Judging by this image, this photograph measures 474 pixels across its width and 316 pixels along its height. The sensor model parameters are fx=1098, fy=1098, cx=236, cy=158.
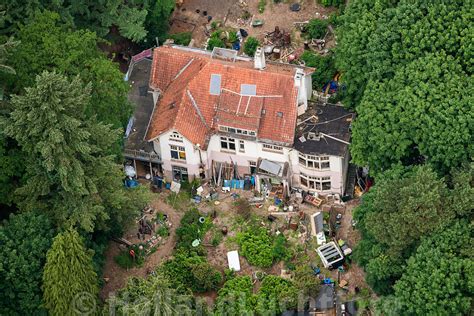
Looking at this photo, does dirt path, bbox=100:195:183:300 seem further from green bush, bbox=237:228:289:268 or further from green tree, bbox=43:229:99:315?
green tree, bbox=43:229:99:315

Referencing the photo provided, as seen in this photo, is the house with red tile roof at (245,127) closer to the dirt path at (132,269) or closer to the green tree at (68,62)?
the green tree at (68,62)

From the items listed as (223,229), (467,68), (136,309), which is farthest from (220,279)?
(467,68)

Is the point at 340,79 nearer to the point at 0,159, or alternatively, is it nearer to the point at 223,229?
the point at 223,229

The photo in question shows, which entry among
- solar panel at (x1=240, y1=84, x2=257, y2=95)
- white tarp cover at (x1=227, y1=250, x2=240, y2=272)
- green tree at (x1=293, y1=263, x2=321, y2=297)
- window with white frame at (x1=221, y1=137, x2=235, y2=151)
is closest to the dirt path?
white tarp cover at (x1=227, y1=250, x2=240, y2=272)

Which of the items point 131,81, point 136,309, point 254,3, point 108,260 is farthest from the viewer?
point 254,3

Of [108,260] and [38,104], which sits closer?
[38,104]

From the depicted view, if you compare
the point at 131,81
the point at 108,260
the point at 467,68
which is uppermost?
the point at 467,68

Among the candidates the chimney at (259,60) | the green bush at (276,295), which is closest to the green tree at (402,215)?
the green bush at (276,295)
